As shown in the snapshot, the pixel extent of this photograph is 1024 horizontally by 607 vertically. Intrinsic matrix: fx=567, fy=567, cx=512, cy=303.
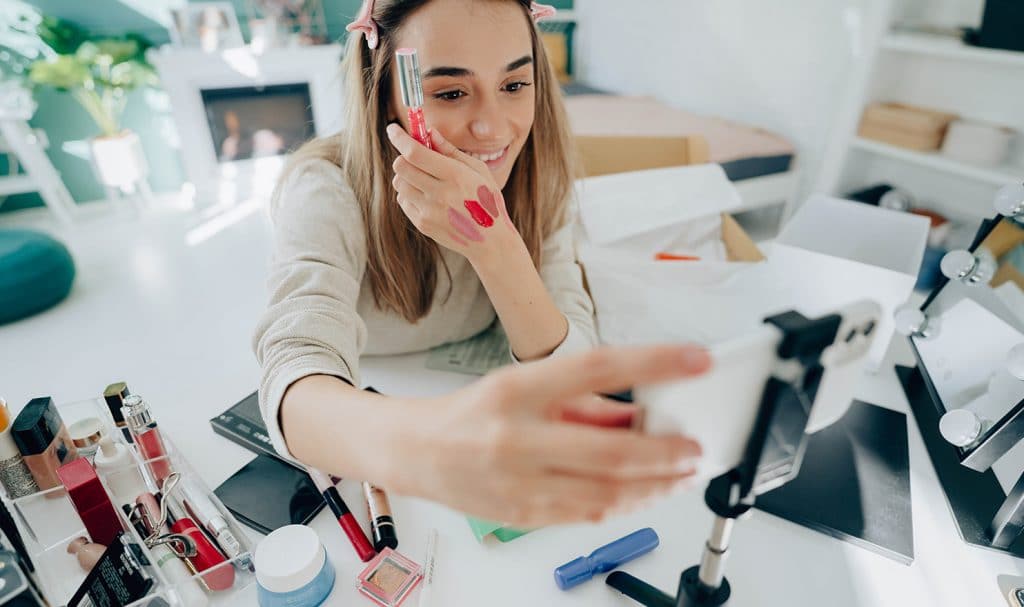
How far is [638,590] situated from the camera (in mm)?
437

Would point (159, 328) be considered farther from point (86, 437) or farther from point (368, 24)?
point (368, 24)

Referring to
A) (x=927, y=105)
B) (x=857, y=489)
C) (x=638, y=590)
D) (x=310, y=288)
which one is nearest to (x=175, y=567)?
(x=310, y=288)

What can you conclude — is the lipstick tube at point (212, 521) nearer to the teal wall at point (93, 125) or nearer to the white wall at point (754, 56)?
the white wall at point (754, 56)

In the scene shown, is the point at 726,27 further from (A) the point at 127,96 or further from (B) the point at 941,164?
(A) the point at 127,96

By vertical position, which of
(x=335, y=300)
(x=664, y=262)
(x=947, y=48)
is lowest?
(x=664, y=262)

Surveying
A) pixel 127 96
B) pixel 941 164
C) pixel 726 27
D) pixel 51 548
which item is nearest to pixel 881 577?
pixel 51 548

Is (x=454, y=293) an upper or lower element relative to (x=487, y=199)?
lower

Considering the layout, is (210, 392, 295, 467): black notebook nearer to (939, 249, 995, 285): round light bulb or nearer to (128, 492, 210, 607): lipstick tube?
(128, 492, 210, 607): lipstick tube

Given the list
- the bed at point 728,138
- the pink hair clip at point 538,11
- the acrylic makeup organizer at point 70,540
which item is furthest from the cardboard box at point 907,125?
the acrylic makeup organizer at point 70,540

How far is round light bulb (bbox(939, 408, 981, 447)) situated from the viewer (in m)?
0.49

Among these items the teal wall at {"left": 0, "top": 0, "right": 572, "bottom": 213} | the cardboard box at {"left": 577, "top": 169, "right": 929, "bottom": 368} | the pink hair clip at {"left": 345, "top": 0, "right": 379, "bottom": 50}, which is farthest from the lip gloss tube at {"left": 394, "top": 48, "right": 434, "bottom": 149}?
the teal wall at {"left": 0, "top": 0, "right": 572, "bottom": 213}

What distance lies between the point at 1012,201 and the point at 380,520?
0.66 m

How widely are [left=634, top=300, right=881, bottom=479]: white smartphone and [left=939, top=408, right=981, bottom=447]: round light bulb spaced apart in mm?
281

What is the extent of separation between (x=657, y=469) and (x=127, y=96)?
277cm
